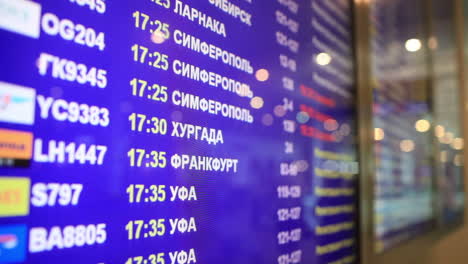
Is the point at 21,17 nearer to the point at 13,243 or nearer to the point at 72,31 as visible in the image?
the point at 72,31

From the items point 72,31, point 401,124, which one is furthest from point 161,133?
point 401,124

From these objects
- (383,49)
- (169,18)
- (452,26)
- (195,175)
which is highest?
(452,26)

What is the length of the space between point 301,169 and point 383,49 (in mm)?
1038

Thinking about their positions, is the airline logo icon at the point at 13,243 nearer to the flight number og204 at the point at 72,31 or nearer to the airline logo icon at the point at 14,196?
the airline logo icon at the point at 14,196

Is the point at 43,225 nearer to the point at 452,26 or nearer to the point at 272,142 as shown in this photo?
the point at 272,142

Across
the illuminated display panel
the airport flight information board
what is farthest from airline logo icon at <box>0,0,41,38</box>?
the illuminated display panel

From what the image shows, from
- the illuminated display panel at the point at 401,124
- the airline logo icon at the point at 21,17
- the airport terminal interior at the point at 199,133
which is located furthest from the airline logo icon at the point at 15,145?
the illuminated display panel at the point at 401,124

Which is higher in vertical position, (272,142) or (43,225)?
(272,142)

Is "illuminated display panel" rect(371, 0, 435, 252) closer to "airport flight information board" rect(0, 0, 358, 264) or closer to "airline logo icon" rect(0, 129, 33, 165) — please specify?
"airport flight information board" rect(0, 0, 358, 264)

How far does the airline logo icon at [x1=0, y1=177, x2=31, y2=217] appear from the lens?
687 mm

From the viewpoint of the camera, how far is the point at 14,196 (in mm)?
704

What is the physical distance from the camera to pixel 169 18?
3.39 feet

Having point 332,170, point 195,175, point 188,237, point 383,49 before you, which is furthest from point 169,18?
point 383,49

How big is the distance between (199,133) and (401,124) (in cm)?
168
